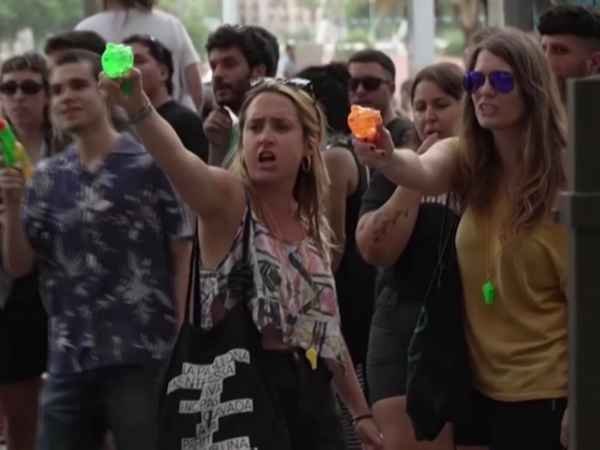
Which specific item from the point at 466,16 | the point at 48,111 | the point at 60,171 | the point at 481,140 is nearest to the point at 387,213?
the point at 481,140

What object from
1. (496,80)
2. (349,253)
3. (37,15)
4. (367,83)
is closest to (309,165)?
(496,80)

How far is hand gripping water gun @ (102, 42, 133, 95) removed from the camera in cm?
359

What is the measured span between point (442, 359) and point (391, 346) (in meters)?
0.89

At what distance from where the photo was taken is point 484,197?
158 inches

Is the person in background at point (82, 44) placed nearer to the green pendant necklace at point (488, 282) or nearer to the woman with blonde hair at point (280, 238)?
the woman with blonde hair at point (280, 238)

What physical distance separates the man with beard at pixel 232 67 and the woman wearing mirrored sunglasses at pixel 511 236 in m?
2.21

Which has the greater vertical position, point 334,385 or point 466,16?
point 466,16

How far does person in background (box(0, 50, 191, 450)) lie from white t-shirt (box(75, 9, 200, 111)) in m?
2.35

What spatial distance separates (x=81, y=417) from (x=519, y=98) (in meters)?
1.74

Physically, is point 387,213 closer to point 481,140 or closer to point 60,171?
point 481,140

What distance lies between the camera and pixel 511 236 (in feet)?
12.7

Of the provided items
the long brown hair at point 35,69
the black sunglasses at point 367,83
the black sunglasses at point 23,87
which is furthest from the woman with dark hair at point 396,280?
the black sunglasses at point 23,87

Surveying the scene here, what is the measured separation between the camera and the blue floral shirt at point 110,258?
4.42 metres

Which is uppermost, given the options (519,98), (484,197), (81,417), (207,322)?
(519,98)
